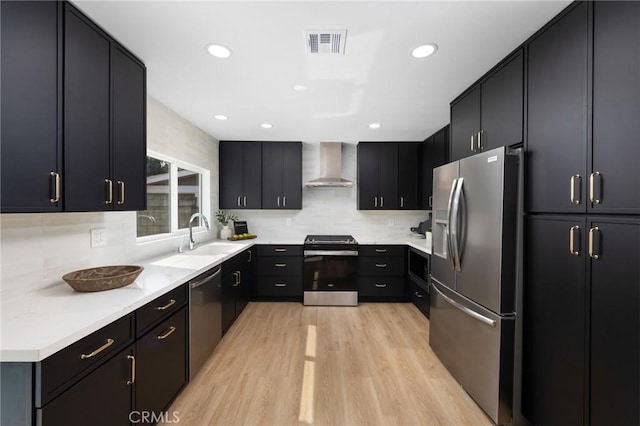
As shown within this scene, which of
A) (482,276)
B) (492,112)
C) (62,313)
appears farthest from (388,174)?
(62,313)

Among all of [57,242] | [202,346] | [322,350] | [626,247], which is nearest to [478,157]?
[626,247]

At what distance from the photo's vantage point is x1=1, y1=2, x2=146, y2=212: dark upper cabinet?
1.05m

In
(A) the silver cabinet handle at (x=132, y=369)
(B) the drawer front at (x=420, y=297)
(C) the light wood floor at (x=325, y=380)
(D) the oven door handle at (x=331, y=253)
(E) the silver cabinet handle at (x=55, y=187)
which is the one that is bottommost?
(C) the light wood floor at (x=325, y=380)

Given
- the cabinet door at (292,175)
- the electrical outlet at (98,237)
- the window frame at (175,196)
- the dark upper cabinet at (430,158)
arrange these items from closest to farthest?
the electrical outlet at (98,237), the window frame at (175,196), the dark upper cabinet at (430,158), the cabinet door at (292,175)

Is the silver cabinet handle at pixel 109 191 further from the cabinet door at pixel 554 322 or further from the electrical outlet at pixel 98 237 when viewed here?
the cabinet door at pixel 554 322

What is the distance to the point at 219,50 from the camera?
1.62 meters

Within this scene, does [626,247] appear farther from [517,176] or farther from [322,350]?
[322,350]

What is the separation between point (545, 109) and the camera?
4.60 feet

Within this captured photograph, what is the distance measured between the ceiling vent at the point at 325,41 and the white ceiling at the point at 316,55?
0.13 ft

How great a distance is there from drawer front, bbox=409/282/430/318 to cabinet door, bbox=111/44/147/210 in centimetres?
307

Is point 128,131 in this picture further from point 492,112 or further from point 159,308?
point 492,112

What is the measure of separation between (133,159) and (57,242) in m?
0.65

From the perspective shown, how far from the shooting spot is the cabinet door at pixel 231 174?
391 centimetres

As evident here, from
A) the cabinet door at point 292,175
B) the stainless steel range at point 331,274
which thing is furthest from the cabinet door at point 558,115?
the cabinet door at point 292,175
